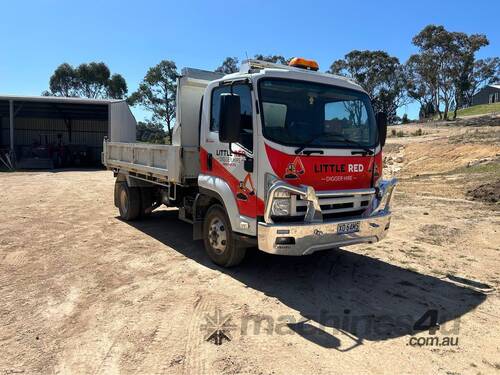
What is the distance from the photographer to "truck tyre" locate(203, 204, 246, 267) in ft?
18.4

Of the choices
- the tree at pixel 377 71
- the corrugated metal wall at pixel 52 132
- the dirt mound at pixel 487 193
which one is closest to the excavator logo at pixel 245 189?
the dirt mound at pixel 487 193

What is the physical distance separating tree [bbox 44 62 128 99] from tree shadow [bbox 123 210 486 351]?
5858cm

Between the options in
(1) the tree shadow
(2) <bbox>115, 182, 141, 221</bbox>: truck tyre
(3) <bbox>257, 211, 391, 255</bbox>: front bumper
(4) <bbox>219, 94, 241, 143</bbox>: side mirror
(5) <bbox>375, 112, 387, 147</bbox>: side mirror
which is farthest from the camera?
(2) <bbox>115, 182, 141, 221</bbox>: truck tyre

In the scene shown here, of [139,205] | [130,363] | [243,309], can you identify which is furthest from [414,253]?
[139,205]

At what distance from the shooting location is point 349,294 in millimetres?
5086

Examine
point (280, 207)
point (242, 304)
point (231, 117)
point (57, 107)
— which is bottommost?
point (242, 304)

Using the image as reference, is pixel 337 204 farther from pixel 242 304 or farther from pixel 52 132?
pixel 52 132

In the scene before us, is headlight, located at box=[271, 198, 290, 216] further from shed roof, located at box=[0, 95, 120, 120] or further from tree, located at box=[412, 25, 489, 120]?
tree, located at box=[412, 25, 489, 120]

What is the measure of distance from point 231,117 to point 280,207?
1.18 metres

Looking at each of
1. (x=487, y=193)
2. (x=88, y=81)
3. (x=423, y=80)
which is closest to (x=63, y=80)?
(x=88, y=81)

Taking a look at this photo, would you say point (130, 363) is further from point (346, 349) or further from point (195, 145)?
point (195, 145)

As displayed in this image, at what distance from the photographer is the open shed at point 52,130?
1040 inches

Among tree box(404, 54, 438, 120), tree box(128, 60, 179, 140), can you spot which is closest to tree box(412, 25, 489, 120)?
tree box(404, 54, 438, 120)

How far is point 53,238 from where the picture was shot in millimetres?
7789
